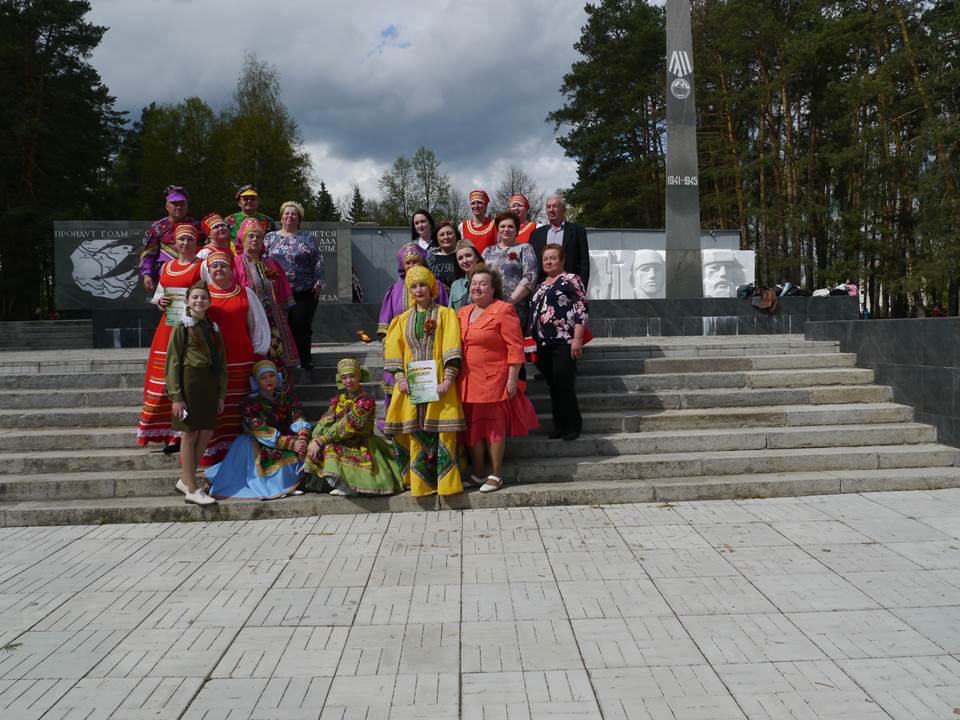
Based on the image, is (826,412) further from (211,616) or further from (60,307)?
(60,307)

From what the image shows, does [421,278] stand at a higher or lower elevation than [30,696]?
higher

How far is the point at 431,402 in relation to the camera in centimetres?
561

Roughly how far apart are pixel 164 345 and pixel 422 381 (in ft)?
7.19

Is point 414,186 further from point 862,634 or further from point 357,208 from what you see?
point 862,634

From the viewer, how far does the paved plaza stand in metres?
2.91

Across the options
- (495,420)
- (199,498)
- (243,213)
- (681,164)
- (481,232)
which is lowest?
(199,498)

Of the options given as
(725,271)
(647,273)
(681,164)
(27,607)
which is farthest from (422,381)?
(725,271)

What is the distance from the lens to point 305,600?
3973 millimetres

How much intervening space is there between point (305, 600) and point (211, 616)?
0.47 metres

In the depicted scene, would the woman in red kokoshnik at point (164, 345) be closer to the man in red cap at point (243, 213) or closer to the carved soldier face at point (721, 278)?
the man in red cap at point (243, 213)

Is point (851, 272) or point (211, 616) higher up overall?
point (851, 272)

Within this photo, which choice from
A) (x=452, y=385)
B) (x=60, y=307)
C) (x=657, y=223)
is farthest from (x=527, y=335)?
(x=657, y=223)

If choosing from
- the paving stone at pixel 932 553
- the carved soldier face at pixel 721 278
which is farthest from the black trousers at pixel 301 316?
the carved soldier face at pixel 721 278

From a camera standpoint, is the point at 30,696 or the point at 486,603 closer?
the point at 30,696
